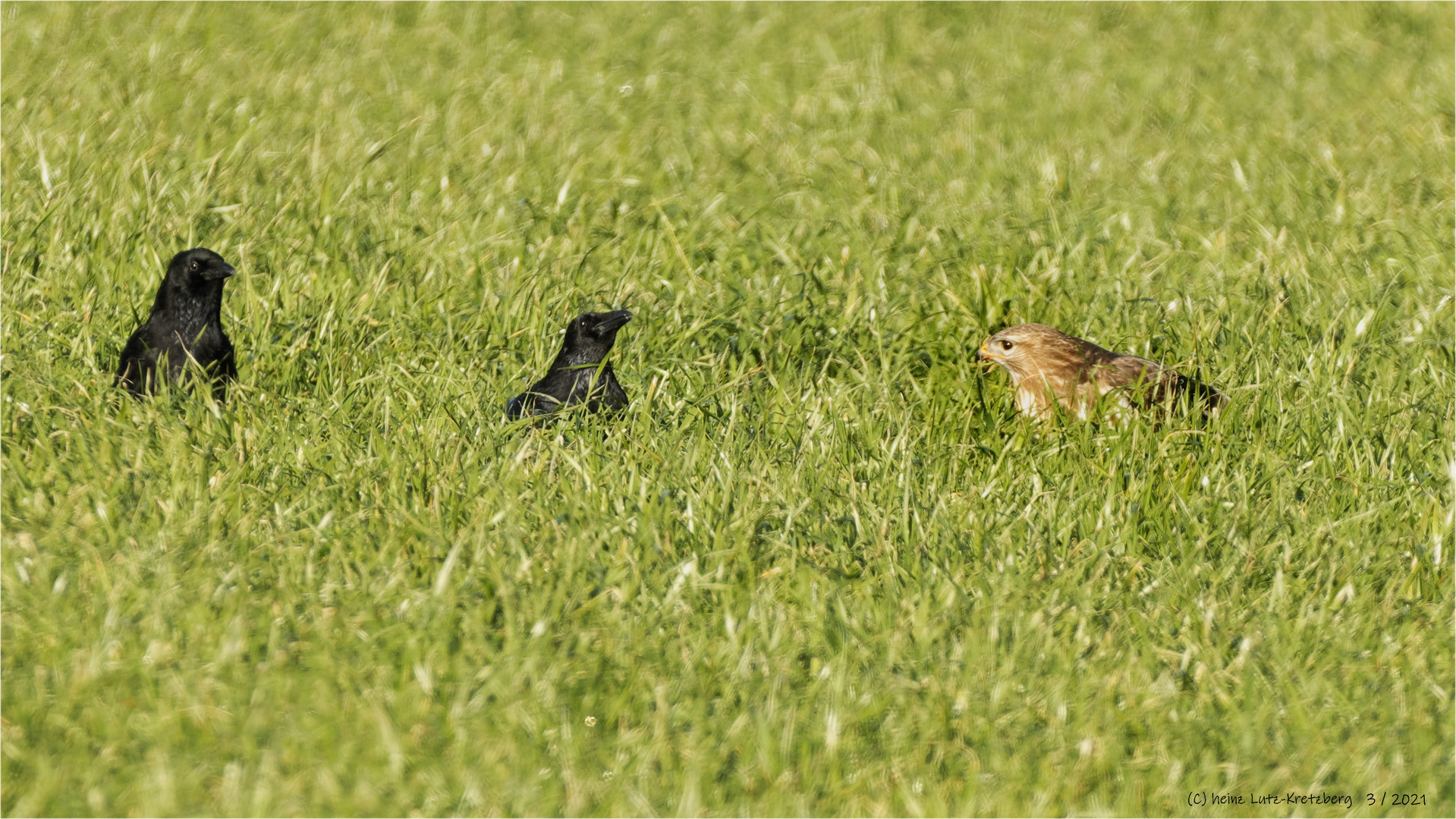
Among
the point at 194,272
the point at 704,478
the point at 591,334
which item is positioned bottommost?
the point at 704,478

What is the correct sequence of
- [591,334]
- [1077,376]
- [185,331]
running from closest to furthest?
[185,331], [591,334], [1077,376]

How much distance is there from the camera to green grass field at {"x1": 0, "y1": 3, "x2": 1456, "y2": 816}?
12.3 ft

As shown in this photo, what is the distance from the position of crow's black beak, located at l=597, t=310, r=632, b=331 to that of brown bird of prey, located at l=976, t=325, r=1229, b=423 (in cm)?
152

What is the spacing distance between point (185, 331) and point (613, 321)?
5.32ft

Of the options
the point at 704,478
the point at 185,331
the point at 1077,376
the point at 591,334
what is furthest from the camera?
the point at 1077,376

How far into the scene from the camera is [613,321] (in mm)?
5730

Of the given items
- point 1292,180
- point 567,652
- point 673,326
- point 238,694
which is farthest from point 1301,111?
point 238,694

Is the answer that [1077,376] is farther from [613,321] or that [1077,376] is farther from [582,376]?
[582,376]

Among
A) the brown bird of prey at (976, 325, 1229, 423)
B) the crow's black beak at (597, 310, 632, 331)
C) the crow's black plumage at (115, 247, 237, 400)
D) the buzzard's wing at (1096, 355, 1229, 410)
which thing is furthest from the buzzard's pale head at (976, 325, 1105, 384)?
the crow's black plumage at (115, 247, 237, 400)

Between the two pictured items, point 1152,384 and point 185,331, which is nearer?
point 185,331

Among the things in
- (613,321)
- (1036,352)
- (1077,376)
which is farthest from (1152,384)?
(613,321)

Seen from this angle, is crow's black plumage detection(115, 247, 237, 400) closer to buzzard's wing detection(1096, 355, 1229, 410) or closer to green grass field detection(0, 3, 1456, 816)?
green grass field detection(0, 3, 1456, 816)

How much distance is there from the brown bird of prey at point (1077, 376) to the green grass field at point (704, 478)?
0.11m

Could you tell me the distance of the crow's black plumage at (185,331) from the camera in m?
5.60
